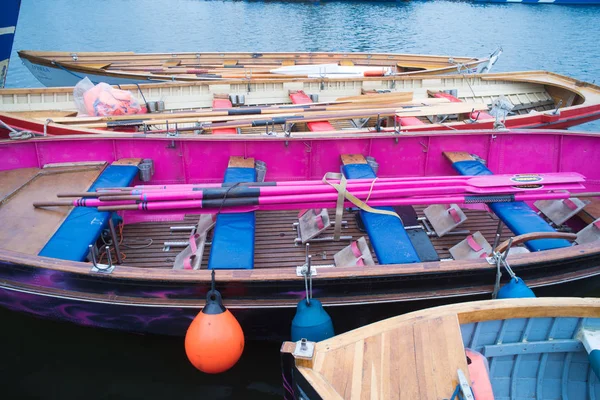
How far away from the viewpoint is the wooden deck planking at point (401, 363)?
10.7 ft

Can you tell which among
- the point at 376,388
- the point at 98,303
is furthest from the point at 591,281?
the point at 98,303

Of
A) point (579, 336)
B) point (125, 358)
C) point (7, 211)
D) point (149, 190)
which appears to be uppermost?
point (149, 190)

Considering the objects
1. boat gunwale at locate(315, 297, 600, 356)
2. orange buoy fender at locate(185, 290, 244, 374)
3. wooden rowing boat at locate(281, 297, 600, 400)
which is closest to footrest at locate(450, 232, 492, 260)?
wooden rowing boat at locate(281, 297, 600, 400)

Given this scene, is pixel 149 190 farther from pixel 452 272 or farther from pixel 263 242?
pixel 452 272

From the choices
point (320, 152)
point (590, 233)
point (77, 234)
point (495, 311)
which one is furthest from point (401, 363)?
point (590, 233)

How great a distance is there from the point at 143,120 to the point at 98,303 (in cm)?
462

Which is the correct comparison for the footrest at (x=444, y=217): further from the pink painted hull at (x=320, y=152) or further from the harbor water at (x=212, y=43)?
the harbor water at (x=212, y=43)

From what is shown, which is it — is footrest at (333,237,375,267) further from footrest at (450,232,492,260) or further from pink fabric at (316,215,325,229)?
footrest at (450,232,492,260)

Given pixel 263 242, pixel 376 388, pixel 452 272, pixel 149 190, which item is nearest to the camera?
pixel 376 388

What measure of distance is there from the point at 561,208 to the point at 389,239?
3436mm

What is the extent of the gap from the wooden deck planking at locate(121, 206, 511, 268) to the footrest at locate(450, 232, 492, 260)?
0.18 metres

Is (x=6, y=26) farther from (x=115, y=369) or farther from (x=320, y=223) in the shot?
(x=320, y=223)

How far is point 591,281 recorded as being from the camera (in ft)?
18.5

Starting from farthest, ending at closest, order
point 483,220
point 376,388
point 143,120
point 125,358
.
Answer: point 143,120
point 483,220
point 125,358
point 376,388
